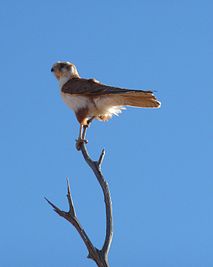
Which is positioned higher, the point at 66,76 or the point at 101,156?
the point at 66,76

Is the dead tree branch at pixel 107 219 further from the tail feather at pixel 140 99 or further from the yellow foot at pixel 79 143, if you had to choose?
the tail feather at pixel 140 99

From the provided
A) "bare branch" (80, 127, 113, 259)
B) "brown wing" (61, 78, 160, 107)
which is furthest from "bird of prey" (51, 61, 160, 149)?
"bare branch" (80, 127, 113, 259)

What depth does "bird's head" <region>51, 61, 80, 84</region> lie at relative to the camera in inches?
324

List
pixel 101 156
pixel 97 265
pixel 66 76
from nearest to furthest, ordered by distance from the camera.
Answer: pixel 97 265, pixel 101 156, pixel 66 76

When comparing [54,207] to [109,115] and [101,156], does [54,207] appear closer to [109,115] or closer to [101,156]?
[101,156]

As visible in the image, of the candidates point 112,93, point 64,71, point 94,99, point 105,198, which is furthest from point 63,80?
point 105,198

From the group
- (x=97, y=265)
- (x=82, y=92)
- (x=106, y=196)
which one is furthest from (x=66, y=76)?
(x=97, y=265)

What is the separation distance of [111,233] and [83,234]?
25 cm

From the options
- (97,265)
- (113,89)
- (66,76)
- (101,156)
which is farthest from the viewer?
(66,76)

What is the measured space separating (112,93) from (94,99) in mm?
283

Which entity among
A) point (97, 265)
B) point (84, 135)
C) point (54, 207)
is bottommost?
point (97, 265)

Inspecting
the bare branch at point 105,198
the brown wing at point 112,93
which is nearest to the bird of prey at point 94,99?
the brown wing at point 112,93

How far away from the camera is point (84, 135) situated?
776cm

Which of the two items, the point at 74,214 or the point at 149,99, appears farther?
the point at 149,99
